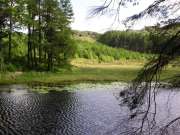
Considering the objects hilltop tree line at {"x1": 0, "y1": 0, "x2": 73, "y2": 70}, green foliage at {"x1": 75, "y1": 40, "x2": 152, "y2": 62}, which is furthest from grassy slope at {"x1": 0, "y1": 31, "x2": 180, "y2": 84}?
hilltop tree line at {"x1": 0, "y1": 0, "x2": 73, "y2": 70}

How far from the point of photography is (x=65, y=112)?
32094 mm

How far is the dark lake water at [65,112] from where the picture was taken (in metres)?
25.2

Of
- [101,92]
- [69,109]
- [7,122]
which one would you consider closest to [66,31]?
[101,92]

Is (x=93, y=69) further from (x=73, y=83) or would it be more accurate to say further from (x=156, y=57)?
(x=156, y=57)

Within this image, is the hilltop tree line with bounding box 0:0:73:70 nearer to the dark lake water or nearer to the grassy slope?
the grassy slope

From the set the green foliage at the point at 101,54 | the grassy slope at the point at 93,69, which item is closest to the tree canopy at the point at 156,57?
the grassy slope at the point at 93,69

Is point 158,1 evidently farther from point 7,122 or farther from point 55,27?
point 55,27

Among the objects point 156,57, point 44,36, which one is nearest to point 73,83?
point 44,36

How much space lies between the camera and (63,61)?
226 feet

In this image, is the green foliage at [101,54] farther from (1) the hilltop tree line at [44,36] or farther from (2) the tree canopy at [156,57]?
(2) the tree canopy at [156,57]

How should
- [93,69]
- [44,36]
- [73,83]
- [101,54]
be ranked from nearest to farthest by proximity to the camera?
1. [73,83]
2. [44,36]
3. [93,69]
4. [101,54]

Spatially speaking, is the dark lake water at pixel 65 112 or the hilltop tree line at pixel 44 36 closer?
the dark lake water at pixel 65 112

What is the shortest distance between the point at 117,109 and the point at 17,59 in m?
34.7

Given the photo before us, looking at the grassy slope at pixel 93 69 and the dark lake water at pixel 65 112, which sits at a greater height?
the grassy slope at pixel 93 69
